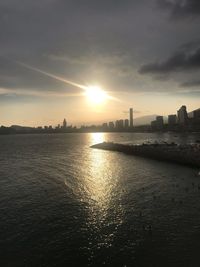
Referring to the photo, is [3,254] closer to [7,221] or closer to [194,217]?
[7,221]

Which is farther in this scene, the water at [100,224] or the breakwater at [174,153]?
the breakwater at [174,153]

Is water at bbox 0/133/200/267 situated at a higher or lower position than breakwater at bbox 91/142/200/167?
lower

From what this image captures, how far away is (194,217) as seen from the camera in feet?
100

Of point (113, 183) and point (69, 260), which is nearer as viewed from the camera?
point (69, 260)

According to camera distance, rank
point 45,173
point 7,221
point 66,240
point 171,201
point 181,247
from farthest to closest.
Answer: point 45,173 → point 171,201 → point 7,221 → point 66,240 → point 181,247

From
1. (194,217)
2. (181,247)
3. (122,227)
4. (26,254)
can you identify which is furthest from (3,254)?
(194,217)

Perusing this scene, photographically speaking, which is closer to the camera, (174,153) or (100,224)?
(100,224)

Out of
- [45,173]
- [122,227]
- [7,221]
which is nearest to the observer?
[122,227]

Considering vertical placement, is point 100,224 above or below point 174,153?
below

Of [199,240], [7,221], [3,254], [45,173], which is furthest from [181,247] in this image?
[45,173]

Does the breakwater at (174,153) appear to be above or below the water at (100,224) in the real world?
above

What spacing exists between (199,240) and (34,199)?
79.7 ft

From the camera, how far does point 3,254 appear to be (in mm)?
22719

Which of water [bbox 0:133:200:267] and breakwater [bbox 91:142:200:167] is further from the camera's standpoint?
breakwater [bbox 91:142:200:167]
